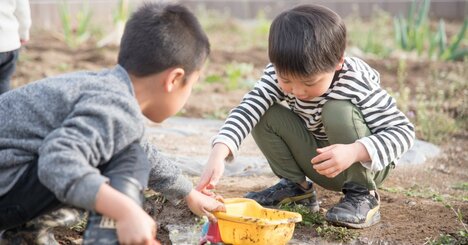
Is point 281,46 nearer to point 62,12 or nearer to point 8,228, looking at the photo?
point 8,228

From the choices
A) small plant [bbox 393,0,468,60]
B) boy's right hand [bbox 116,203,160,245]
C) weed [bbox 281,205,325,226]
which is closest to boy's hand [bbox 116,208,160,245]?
boy's right hand [bbox 116,203,160,245]

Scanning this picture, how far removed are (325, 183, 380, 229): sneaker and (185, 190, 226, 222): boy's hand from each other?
464 mm

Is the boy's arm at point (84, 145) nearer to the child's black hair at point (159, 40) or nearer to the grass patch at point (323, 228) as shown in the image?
the child's black hair at point (159, 40)

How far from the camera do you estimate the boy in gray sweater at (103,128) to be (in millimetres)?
1987

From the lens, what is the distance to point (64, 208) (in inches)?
92.5

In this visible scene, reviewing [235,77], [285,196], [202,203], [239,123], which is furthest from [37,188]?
[235,77]

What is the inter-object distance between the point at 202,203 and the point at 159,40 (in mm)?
626

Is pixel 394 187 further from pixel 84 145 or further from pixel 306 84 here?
pixel 84 145

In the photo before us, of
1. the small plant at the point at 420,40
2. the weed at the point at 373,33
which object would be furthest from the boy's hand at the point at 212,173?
the weed at the point at 373,33

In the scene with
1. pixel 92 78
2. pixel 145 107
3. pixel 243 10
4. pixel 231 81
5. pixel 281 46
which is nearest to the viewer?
pixel 92 78

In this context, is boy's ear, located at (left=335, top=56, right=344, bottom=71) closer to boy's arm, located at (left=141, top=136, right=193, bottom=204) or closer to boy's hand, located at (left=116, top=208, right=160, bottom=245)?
boy's arm, located at (left=141, top=136, right=193, bottom=204)

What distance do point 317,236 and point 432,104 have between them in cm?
251

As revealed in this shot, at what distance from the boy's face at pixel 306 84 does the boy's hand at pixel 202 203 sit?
1.62ft

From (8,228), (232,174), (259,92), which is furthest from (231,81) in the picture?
(8,228)
